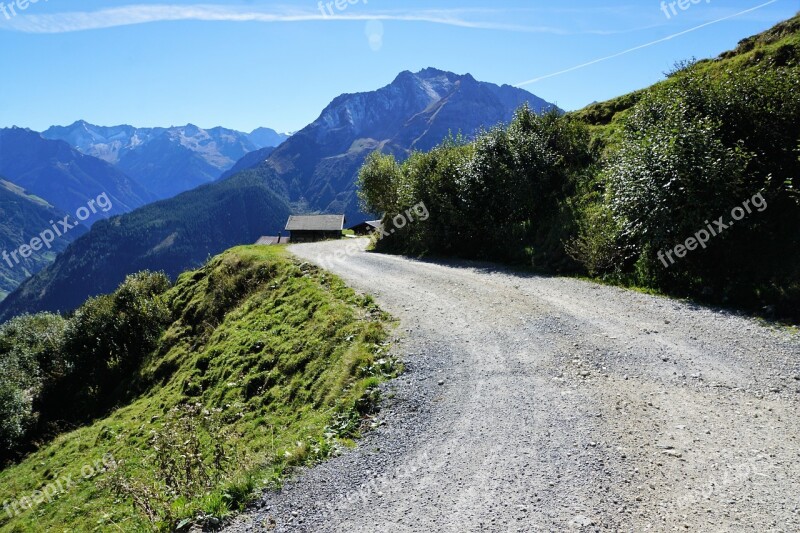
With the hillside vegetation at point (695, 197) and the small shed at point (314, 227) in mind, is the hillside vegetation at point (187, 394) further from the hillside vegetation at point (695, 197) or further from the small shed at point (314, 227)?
the small shed at point (314, 227)

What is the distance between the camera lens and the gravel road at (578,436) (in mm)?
6465

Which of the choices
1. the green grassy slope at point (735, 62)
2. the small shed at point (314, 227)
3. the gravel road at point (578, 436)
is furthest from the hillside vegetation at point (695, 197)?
the small shed at point (314, 227)

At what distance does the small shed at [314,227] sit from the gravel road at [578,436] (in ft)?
287

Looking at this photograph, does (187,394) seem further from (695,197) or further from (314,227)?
(314,227)

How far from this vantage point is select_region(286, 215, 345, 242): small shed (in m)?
100

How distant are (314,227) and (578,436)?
97225 millimetres

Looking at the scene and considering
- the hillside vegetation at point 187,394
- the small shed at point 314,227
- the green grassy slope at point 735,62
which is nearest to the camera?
the hillside vegetation at point 187,394

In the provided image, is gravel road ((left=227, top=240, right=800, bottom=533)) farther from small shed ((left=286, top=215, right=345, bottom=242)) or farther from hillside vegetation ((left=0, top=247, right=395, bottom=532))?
small shed ((left=286, top=215, right=345, bottom=242))

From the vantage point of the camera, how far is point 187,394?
21594mm

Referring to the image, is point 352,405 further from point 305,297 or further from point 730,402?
point 305,297

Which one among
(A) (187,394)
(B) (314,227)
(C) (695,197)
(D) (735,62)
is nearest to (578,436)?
(C) (695,197)

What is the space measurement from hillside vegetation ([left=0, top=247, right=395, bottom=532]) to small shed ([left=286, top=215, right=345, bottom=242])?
2328 inches

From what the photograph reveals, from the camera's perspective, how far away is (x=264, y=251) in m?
37.7

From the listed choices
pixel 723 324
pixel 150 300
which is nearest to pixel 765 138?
pixel 723 324
